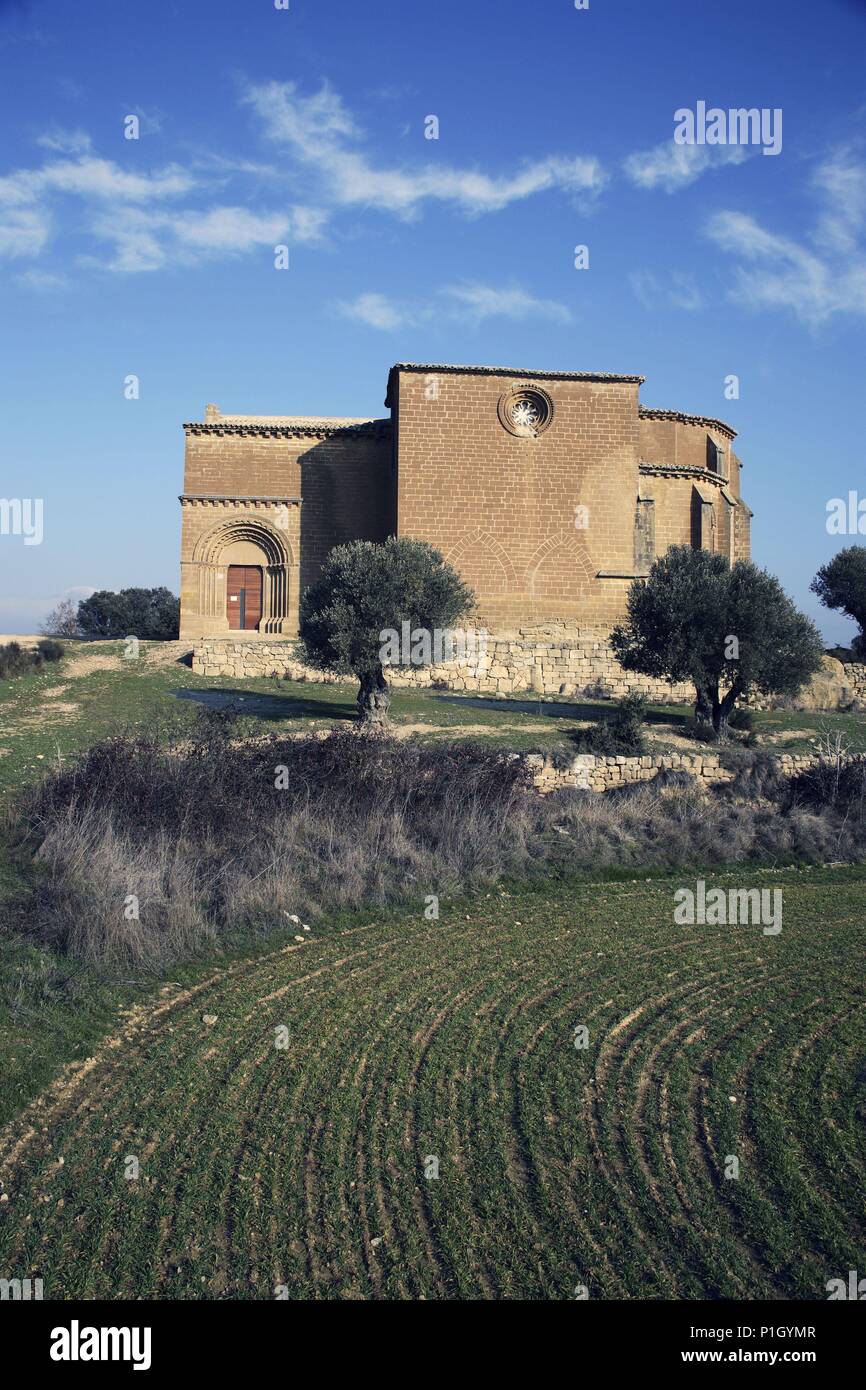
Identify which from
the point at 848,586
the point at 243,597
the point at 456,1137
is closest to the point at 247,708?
the point at 243,597

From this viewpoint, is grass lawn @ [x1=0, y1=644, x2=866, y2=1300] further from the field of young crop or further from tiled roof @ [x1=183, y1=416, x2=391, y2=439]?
tiled roof @ [x1=183, y1=416, x2=391, y2=439]

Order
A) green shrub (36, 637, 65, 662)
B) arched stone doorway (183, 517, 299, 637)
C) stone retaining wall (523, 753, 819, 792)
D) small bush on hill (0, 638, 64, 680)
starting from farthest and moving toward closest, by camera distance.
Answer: arched stone doorway (183, 517, 299, 637), green shrub (36, 637, 65, 662), small bush on hill (0, 638, 64, 680), stone retaining wall (523, 753, 819, 792)

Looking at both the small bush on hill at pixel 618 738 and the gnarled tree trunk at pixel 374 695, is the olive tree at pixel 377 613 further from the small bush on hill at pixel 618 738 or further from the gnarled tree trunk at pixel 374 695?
the small bush on hill at pixel 618 738

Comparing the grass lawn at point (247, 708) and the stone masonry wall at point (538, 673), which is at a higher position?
the stone masonry wall at point (538, 673)

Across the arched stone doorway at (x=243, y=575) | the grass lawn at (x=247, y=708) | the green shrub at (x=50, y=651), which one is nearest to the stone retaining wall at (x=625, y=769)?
the grass lawn at (x=247, y=708)

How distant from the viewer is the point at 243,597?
33.1 m

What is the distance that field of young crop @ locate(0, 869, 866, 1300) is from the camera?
4.27 m

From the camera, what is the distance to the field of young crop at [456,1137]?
4270 millimetres

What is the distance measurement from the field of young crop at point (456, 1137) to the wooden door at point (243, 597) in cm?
2571

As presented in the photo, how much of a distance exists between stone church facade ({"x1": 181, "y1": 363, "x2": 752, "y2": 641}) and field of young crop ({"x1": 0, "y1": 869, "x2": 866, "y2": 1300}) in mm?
23509

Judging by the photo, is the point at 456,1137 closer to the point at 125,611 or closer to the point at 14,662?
the point at 14,662

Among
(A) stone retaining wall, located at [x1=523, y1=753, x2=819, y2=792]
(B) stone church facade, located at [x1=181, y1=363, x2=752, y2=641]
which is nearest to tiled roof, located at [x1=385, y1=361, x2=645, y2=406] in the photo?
(B) stone church facade, located at [x1=181, y1=363, x2=752, y2=641]
